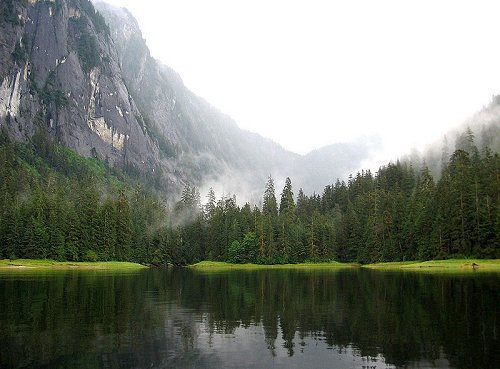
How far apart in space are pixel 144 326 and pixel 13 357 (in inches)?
359

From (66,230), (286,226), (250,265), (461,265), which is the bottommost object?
(250,265)

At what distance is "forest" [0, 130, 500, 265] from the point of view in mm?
101625

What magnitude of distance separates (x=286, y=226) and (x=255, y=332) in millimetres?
131778

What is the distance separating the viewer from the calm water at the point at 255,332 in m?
19.0

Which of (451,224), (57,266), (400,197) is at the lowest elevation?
(57,266)

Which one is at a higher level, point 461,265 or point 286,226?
point 286,226

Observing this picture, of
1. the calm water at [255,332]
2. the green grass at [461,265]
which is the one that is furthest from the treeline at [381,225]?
the calm water at [255,332]

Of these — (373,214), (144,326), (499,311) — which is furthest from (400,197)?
(144,326)

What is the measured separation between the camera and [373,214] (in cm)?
15288

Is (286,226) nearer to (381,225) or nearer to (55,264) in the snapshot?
(381,225)

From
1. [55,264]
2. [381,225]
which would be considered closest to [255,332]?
[55,264]

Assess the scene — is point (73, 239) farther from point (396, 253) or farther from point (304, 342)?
point (304, 342)

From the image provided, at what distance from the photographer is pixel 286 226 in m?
157

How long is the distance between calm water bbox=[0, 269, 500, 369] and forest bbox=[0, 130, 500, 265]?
66.6 metres
